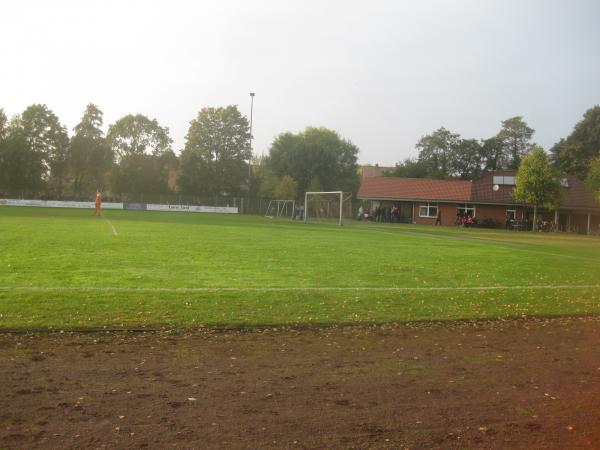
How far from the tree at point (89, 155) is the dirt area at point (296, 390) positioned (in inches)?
3070

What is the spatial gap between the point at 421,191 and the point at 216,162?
34.0m

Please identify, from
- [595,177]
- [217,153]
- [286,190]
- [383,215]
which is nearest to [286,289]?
[595,177]

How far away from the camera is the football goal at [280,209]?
65562 millimetres

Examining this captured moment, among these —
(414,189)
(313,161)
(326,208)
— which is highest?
(313,161)

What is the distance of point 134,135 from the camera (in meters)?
84.9

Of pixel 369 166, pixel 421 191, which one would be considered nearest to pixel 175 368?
pixel 421 191

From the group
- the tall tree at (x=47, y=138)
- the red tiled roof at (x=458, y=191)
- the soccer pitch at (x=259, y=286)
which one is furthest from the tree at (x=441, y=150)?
the soccer pitch at (x=259, y=286)

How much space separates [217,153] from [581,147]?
49.8 meters

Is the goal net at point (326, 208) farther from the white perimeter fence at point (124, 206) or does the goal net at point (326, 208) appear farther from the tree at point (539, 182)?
the white perimeter fence at point (124, 206)

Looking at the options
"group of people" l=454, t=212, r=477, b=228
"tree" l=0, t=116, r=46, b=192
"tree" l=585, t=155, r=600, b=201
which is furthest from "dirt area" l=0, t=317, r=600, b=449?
"tree" l=0, t=116, r=46, b=192

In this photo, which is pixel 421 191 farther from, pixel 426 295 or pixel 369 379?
pixel 369 379

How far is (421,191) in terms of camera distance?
6194 centimetres

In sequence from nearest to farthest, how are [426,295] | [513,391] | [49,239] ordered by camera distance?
[513,391] → [426,295] → [49,239]

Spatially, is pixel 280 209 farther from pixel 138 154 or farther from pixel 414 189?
pixel 138 154
